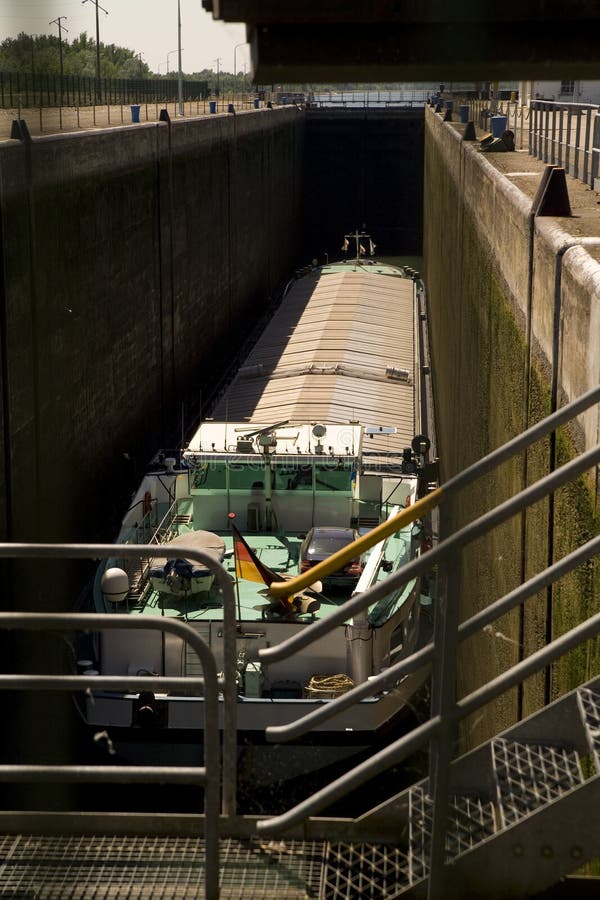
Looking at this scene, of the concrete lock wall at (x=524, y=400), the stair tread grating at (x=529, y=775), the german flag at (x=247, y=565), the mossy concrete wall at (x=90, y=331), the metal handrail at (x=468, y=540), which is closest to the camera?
the metal handrail at (x=468, y=540)

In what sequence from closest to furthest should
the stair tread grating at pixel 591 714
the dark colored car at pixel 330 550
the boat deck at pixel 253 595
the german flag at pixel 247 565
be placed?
the stair tread grating at pixel 591 714
the german flag at pixel 247 565
the boat deck at pixel 253 595
the dark colored car at pixel 330 550

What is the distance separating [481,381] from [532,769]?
26.9 feet

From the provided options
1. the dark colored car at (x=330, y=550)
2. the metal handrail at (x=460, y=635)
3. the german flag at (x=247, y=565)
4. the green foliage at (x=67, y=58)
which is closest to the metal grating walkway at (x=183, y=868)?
the metal handrail at (x=460, y=635)

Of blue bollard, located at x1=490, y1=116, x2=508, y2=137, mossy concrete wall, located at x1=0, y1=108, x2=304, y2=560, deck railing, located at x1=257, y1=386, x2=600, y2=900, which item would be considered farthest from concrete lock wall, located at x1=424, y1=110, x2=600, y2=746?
mossy concrete wall, located at x1=0, y1=108, x2=304, y2=560

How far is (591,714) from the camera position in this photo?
411 cm

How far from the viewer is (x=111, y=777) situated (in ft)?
14.4

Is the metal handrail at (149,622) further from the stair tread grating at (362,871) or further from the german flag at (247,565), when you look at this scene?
the german flag at (247,565)

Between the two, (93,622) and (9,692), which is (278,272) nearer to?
(9,692)

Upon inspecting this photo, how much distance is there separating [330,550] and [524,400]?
698 centimetres

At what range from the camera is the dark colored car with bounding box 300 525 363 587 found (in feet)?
48.2

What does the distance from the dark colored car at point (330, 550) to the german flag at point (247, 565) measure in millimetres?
689

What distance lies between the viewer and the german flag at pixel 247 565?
1312cm

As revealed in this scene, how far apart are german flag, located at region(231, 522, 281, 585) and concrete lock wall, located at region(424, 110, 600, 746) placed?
2.01 meters

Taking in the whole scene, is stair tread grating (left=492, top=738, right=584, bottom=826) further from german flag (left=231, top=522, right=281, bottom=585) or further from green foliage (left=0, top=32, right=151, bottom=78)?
green foliage (left=0, top=32, right=151, bottom=78)
